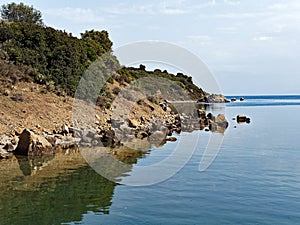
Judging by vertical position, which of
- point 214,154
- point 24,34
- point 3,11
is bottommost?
point 214,154

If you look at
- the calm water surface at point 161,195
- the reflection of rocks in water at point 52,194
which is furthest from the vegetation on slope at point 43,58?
the reflection of rocks in water at point 52,194

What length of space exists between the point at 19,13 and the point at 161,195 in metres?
47.9

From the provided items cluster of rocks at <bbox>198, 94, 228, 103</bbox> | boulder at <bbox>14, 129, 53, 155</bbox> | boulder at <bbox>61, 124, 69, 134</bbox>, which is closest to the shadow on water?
boulder at <bbox>14, 129, 53, 155</bbox>

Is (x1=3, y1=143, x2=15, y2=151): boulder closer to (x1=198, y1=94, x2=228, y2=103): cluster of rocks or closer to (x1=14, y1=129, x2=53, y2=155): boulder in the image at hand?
(x1=14, y1=129, x2=53, y2=155): boulder

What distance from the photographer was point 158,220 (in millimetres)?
12648

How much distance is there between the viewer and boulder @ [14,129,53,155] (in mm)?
24188

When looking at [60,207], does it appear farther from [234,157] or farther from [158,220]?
[234,157]

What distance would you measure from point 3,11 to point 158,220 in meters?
51.8

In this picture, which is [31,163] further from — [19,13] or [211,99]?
[211,99]

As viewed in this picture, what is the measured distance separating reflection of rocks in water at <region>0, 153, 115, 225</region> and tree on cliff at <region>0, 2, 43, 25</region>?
38.7m

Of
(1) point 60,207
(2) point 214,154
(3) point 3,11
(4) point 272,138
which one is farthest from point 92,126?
(3) point 3,11

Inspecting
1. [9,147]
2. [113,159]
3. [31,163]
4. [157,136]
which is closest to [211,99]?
[157,136]

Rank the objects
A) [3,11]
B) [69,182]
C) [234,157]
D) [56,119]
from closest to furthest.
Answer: [69,182], [234,157], [56,119], [3,11]

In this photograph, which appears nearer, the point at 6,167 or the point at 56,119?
the point at 6,167
